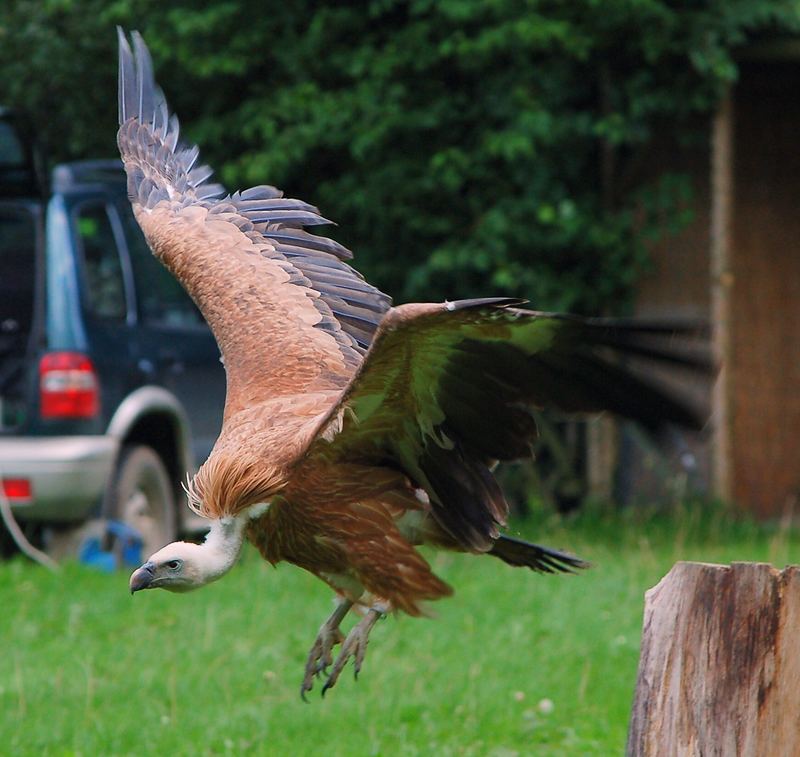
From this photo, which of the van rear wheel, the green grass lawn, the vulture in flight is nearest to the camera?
the vulture in flight

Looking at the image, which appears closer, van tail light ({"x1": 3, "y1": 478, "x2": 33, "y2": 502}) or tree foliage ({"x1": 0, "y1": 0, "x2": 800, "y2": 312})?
van tail light ({"x1": 3, "y1": 478, "x2": 33, "y2": 502})

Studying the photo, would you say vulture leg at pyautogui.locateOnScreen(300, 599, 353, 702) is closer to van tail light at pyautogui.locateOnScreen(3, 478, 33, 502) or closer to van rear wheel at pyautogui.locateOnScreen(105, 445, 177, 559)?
van tail light at pyautogui.locateOnScreen(3, 478, 33, 502)

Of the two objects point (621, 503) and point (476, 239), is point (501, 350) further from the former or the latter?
point (621, 503)

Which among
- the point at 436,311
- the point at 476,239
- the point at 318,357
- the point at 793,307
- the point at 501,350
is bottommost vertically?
the point at 793,307

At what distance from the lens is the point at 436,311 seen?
146 inches

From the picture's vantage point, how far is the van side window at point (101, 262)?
26.4 feet

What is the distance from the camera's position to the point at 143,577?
427cm

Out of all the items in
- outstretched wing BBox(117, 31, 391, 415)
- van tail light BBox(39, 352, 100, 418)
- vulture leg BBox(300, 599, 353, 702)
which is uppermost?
outstretched wing BBox(117, 31, 391, 415)

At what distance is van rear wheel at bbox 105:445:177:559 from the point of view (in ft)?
26.7

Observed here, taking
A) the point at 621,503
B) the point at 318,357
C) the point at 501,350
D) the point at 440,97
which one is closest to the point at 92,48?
the point at 440,97

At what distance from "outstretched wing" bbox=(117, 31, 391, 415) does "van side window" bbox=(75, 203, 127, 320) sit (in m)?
1.76

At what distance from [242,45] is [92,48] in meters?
1.46

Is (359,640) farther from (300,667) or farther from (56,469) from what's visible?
(56,469)

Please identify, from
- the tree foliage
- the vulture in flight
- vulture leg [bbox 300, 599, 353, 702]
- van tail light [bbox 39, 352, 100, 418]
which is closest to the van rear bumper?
van tail light [bbox 39, 352, 100, 418]
